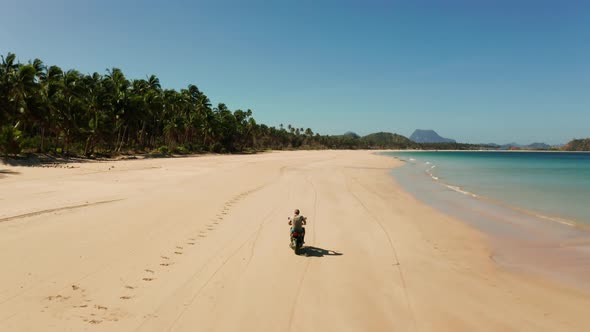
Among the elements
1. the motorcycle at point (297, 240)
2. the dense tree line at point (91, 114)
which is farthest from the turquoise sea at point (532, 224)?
the dense tree line at point (91, 114)

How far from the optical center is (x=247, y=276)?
766 cm

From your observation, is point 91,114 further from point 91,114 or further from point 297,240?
point 297,240

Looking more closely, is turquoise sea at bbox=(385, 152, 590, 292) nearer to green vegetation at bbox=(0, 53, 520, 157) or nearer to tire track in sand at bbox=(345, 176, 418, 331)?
tire track in sand at bbox=(345, 176, 418, 331)

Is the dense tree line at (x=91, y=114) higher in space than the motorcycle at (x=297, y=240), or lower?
higher

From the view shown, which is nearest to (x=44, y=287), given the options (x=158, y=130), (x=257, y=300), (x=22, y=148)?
(x=257, y=300)

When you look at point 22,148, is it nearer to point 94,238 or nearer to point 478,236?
point 94,238

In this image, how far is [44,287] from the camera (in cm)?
656

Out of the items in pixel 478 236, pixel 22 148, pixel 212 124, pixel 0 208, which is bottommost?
pixel 478 236

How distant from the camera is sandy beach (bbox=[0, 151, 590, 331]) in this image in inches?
229

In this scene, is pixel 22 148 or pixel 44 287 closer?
pixel 44 287

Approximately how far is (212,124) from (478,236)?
275ft

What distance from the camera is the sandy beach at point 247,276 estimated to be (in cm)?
581

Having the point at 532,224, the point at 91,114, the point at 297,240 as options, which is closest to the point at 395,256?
the point at 297,240

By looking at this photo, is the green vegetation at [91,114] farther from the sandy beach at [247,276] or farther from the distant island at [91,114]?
the sandy beach at [247,276]
